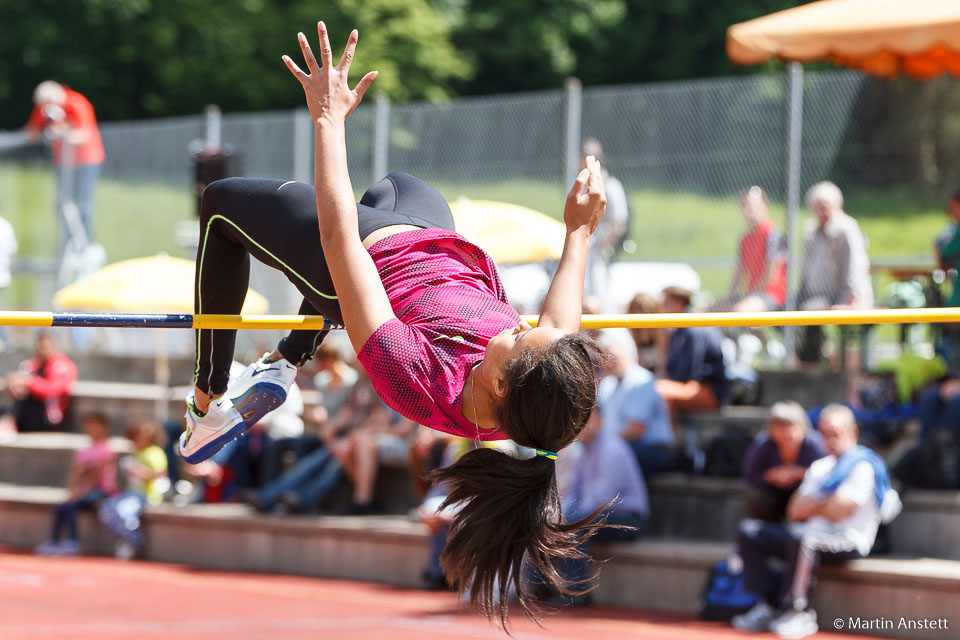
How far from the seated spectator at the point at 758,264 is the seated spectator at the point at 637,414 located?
4.22 feet

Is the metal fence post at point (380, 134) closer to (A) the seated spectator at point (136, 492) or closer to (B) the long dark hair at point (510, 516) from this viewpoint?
(A) the seated spectator at point (136, 492)

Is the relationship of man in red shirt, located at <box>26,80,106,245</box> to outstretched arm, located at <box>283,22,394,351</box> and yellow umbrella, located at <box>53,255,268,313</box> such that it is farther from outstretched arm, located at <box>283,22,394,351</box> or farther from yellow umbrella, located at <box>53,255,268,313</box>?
outstretched arm, located at <box>283,22,394,351</box>

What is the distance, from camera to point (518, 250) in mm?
9203

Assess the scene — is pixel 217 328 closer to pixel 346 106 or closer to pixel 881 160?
pixel 346 106

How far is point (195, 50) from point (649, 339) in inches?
870

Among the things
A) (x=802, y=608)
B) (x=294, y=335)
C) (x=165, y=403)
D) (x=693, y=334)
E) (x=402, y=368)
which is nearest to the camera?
(x=402, y=368)

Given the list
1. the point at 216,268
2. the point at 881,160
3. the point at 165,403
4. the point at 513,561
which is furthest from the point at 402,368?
the point at 165,403

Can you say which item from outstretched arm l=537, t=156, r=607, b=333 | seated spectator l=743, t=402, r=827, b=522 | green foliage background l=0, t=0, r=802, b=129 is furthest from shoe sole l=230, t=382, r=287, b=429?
green foliage background l=0, t=0, r=802, b=129

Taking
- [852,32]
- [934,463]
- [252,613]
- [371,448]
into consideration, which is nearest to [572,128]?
[852,32]

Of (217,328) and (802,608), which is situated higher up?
(217,328)

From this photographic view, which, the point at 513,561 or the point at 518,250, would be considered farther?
the point at 518,250

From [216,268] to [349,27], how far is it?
23794 mm

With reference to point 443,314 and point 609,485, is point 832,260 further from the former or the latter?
point 443,314

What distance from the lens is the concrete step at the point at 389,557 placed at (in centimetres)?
721
